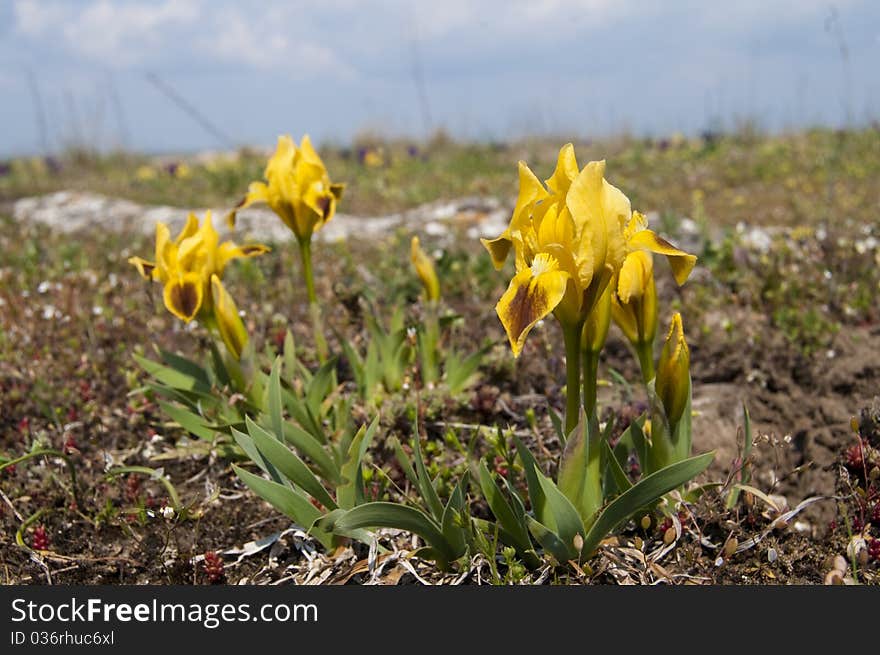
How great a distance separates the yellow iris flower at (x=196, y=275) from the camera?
2393 millimetres

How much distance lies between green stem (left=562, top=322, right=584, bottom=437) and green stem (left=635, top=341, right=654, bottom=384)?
10.8 inches

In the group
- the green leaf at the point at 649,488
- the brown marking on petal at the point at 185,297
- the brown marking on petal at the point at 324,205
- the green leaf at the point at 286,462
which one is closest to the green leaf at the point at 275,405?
the green leaf at the point at 286,462

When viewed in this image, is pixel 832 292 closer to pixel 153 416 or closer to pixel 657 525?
pixel 657 525

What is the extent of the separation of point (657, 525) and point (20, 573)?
1930mm

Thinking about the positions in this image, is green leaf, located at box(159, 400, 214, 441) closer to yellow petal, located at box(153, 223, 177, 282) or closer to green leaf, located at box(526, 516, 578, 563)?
yellow petal, located at box(153, 223, 177, 282)

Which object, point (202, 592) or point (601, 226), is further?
point (202, 592)

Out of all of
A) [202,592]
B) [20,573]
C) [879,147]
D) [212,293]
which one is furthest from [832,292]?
[879,147]

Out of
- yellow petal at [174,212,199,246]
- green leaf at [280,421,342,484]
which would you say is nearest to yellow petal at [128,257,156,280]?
yellow petal at [174,212,199,246]

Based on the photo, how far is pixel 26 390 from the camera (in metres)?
3.37

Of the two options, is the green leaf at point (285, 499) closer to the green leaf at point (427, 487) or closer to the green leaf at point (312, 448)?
the green leaf at point (312, 448)

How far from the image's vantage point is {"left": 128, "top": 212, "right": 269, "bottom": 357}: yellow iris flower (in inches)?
94.2

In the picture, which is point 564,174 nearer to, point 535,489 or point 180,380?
point 535,489

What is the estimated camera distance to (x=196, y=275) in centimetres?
242

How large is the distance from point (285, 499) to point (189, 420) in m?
0.74
